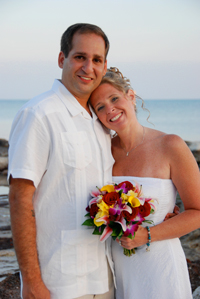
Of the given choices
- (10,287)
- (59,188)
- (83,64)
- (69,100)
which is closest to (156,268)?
(59,188)

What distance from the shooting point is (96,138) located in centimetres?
267

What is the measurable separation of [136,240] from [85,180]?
659 mm

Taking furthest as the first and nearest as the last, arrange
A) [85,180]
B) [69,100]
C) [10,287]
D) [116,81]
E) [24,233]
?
1. [10,287]
2. [116,81]
3. [69,100]
4. [85,180]
5. [24,233]

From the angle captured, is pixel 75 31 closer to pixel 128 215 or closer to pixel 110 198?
pixel 110 198

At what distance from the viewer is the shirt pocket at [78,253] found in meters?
2.32

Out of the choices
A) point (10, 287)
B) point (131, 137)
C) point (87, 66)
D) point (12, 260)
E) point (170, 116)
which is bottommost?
point (10, 287)

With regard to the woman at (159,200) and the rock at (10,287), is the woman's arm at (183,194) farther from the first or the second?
the rock at (10,287)

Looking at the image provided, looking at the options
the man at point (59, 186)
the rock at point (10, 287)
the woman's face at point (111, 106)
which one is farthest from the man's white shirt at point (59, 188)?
the rock at point (10, 287)

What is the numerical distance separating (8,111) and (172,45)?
24294mm

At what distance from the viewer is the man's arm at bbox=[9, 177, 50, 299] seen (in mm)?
2223

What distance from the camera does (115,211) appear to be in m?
2.29

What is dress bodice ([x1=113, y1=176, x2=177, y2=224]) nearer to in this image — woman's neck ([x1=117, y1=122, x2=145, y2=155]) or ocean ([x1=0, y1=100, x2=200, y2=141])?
woman's neck ([x1=117, y1=122, x2=145, y2=155])

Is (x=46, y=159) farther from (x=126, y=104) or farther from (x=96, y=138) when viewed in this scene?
(x=126, y=104)

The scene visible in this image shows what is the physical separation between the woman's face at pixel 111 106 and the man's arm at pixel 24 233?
102 centimetres
